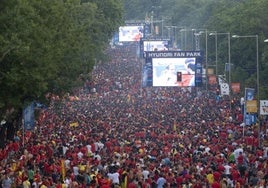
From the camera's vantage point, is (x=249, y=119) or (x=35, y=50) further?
(x=249, y=119)

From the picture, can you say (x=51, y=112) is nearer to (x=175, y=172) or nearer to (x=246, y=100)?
(x=246, y=100)

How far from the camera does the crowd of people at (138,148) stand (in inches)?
1179

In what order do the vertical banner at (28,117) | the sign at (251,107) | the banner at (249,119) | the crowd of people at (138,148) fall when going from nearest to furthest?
the crowd of people at (138,148)
the vertical banner at (28,117)
the sign at (251,107)
the banner at (249,119)

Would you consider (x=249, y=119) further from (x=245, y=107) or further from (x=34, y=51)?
(x=34, y=51)

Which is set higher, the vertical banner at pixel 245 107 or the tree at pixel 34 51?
the tree at pixel 34 51

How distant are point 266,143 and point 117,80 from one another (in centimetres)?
5215

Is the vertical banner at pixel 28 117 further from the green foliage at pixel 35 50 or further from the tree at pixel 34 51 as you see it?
the green foliage at pixel 35 50

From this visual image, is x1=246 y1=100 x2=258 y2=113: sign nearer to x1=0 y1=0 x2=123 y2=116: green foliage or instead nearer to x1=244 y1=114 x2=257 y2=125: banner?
x1=244 y1=114 x2=257 y2=125: banner

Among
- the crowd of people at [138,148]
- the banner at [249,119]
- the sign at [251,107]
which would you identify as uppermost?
the sign at [251,107]

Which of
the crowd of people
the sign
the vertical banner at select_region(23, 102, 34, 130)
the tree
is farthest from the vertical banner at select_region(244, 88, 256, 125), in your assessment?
the vertical banner at select_region(23, 102, 34, 130)

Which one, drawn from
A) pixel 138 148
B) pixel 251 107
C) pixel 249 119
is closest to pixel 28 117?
pixel 138 148

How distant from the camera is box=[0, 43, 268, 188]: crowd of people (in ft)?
98.2

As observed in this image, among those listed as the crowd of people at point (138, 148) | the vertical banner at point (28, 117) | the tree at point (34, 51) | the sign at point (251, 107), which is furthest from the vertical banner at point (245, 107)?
the vertical banner at point (28, 117)

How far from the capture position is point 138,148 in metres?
39.1
